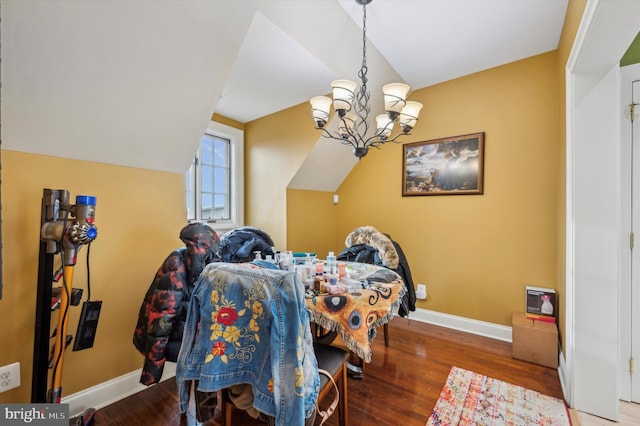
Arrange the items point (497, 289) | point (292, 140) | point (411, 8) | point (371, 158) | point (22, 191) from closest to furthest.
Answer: point (22, 191) < point (411, 8) < point (497, 289) < point (292, 140) < point (371, 158)

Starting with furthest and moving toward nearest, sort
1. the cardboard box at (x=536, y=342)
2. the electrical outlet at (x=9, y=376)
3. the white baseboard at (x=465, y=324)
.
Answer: the white baseboard at (x=465, y=324)
the cardboard box at (x=536, y=342)
the electrical outlet at (x=9, y=376)

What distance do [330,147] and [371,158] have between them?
0.65 metres

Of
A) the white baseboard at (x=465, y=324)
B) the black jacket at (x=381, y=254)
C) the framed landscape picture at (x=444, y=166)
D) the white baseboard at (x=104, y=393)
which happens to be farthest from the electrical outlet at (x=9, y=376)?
the framed landscape picture at (x=444, y=166)

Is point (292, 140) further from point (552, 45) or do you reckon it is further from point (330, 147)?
point (552, 45)

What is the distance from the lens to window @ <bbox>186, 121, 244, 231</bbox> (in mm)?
3084

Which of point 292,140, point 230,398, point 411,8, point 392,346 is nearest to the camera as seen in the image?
point 230,398

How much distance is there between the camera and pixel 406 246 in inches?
125

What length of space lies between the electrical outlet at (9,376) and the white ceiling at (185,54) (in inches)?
45.3

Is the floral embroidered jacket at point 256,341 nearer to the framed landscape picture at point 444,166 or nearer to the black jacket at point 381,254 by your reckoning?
the black jacket at point 381,254

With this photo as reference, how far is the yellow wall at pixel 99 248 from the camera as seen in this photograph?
→ 1.42 meters

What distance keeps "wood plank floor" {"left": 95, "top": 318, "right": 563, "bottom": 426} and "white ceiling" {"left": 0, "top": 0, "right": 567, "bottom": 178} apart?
159 cm

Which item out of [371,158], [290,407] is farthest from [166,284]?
[371,158]
